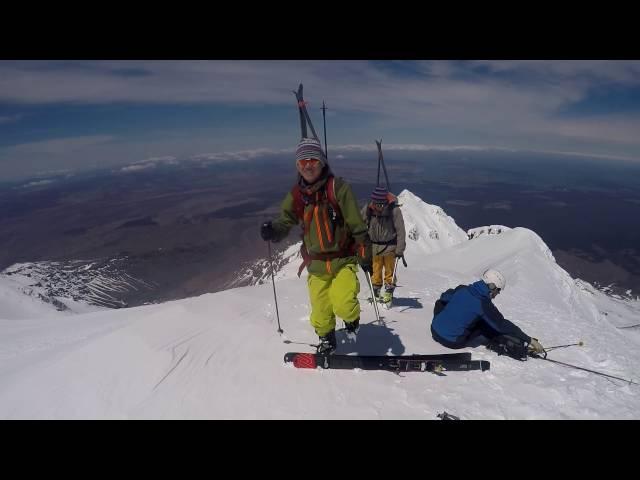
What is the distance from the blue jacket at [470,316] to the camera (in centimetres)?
596

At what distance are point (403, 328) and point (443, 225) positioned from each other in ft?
379

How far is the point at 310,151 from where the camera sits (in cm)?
468

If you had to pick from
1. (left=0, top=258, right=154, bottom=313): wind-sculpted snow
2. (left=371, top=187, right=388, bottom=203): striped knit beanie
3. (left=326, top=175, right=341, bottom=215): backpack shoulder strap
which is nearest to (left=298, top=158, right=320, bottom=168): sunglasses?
(left=326, top=175, right=341, bottom=215): backpack shoulder strap

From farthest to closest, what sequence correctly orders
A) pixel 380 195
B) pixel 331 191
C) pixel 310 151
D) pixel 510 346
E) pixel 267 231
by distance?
pixel 380 195 < pixel 510 346 < pixel 267 231 < pixel 331 191 < pixel 310 151

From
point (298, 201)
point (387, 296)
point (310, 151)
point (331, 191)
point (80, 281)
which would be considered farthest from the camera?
point (80, 281)

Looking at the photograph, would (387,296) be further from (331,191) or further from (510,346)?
(331,191)

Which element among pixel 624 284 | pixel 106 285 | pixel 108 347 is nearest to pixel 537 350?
pixel 108 347

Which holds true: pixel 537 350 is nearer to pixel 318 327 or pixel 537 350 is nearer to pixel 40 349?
pixel 318 327

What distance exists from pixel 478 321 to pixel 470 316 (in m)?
0.22

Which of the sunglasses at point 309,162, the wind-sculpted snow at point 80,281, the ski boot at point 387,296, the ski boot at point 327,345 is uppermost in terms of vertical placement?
the sunglasses at point 309,162

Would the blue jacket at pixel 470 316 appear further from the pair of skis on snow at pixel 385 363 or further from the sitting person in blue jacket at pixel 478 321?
the pair of skis on snow at pixel 385 363

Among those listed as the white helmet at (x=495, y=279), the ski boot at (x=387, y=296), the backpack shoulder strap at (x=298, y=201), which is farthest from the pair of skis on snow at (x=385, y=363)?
the ski boot at (x=387, y=296)

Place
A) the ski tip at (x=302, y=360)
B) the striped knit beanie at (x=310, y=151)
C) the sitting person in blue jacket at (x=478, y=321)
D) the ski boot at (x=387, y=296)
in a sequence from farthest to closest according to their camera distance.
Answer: the ski boot at (x=387, y=296), the sitting person in blue jacket at (x=478, y=321), the ski tip at (x=302, y=360), the striped knit beanie at (x=310, y=151)

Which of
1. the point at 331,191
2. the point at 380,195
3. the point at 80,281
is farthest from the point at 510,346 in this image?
the point at 80,281
